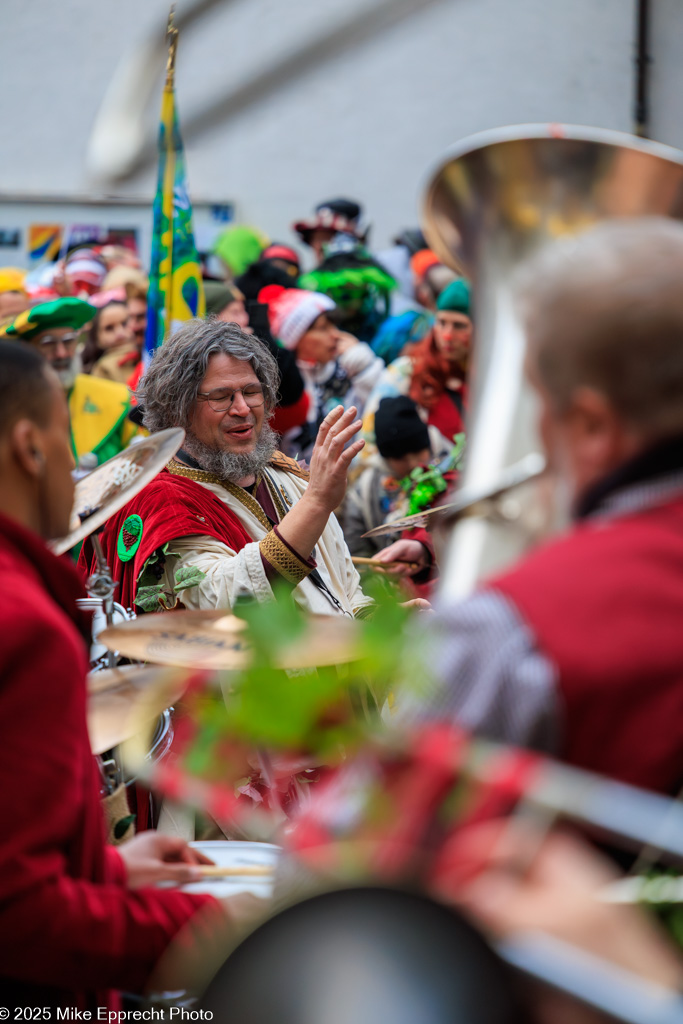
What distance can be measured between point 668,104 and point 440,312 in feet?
21.6

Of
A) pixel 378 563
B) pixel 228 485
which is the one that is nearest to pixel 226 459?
pixel 228 485

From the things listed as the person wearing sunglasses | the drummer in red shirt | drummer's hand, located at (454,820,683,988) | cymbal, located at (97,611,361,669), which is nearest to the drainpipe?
the person wearing sunglasses

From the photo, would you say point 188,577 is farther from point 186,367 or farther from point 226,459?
point 186,367

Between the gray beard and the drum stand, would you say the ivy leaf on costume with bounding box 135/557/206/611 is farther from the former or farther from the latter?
the drum stand

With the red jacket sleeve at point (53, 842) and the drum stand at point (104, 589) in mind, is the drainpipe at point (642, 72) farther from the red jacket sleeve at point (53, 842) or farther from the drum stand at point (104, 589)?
the red jacket sleeve at point (53, 842)

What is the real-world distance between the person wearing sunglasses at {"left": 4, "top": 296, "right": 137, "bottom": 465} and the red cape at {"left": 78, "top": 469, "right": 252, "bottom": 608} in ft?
6.43

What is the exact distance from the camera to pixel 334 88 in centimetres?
1018

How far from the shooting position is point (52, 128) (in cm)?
1012

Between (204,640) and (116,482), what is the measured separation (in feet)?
1.36

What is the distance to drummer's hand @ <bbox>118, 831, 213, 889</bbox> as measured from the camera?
5.16ft

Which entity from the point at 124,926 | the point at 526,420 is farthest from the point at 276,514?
the point at 124,926

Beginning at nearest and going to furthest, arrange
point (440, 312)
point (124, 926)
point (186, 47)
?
point (124, 926)
point (440, 312)
point (186, 47)

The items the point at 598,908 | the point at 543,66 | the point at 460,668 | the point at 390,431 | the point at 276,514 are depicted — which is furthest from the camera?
the point at 543,66

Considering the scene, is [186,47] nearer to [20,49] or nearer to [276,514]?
[20,49]
